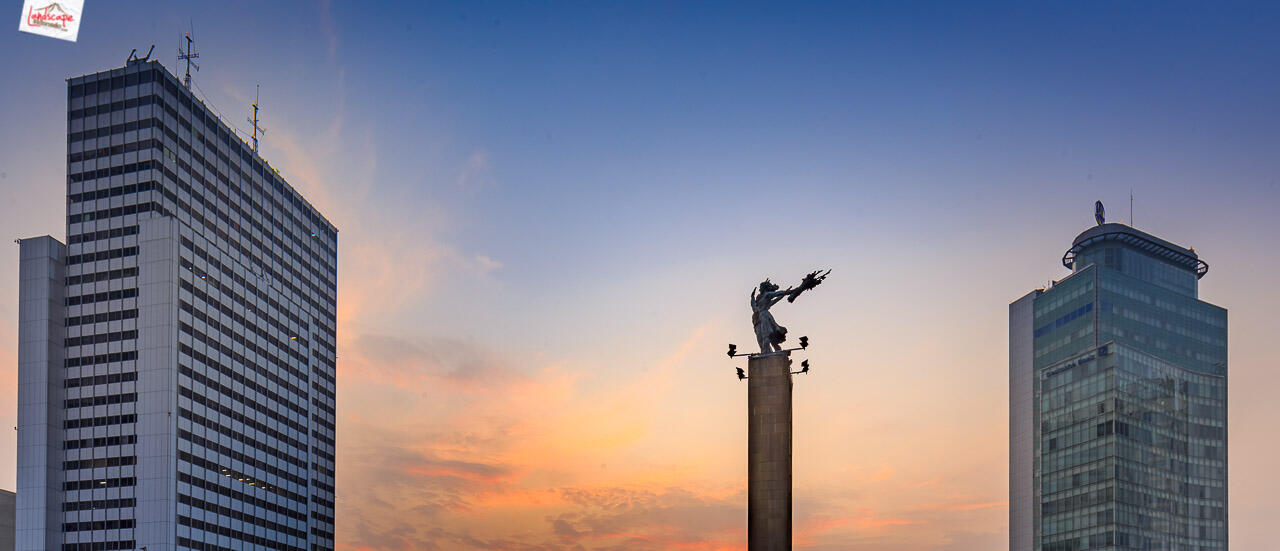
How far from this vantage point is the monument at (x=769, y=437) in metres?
67.6

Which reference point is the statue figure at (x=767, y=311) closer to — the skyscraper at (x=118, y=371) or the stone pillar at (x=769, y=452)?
the stone pillar at (x=769, y=452)

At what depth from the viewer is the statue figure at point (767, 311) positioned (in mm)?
70875

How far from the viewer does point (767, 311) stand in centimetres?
7175

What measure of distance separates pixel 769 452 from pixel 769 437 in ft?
2.87

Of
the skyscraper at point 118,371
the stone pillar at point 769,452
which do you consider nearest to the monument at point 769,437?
the stone pillar at point 769,452

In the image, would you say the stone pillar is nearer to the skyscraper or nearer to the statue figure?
the statue figure

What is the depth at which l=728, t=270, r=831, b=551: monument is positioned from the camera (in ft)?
222

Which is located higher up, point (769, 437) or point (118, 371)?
point (118, 371)

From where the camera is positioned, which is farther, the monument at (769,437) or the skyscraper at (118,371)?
the skyscraper at (118,371)

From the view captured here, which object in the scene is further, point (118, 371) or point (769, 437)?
point (118, 371)

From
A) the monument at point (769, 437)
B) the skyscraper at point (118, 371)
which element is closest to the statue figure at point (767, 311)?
the monument at point (769, 437)

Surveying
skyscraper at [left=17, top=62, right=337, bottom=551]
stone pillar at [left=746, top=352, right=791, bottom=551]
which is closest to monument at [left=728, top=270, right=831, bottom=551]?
stone pillar at [left=746, top=352, right=791, bottom=551]

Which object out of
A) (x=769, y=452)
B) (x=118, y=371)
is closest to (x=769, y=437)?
(x=769, y=452)

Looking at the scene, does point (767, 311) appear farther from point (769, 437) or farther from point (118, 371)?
point (118, 371)
